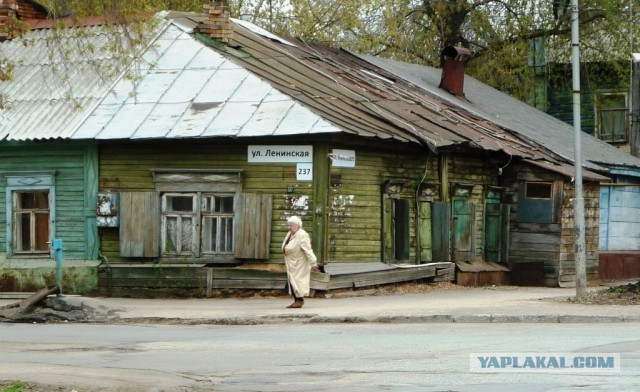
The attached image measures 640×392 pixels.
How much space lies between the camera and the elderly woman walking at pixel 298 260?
1977 cm

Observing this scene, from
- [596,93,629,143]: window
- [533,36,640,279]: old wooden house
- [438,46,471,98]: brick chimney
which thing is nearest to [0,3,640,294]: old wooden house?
[438,46,471,98]: brick chimney

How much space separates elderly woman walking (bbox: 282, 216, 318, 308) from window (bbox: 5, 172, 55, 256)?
665cm

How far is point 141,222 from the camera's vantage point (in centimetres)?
2358

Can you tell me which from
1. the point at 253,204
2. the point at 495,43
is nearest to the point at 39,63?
the point at 253,204

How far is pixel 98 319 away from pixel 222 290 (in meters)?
5.00

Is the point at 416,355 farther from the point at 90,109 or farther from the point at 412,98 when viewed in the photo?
the point at 412,98

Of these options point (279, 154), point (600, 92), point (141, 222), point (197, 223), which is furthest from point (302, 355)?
point (600, 92)

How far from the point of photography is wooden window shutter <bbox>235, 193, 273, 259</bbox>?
23062mm

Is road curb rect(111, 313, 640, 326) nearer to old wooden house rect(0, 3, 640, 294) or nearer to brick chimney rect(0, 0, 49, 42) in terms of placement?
old wooden house rect(0, 3, 640, 294)

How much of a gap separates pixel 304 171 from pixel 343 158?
87 centimetres

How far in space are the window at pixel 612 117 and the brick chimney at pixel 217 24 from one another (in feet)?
63.8

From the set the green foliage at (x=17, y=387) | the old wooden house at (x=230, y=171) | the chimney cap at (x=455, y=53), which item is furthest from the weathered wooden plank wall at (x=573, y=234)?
the green foliage at (x=17, y=387)

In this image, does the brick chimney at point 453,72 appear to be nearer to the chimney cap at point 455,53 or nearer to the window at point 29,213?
the chimney cap at point 455,53

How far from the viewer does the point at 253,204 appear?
2309 centimetres
